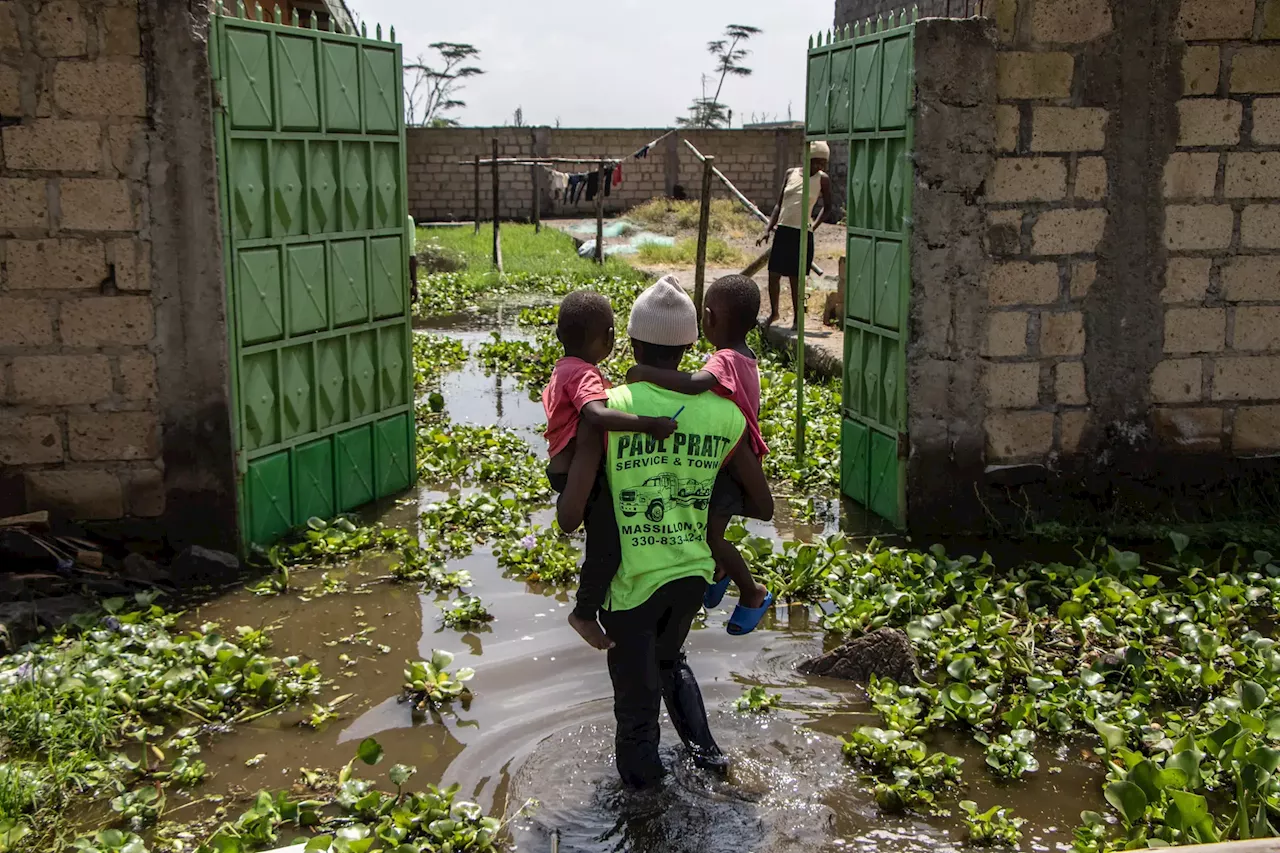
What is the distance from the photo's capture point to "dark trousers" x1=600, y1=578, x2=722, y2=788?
373cm

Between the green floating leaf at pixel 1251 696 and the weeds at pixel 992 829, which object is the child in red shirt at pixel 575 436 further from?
the green floating leaf at pixel 1251 696

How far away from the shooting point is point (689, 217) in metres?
24.1

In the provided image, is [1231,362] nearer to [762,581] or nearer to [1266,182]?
[1266,182]

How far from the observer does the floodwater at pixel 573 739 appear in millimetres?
3824

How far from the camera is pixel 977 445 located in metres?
6.60

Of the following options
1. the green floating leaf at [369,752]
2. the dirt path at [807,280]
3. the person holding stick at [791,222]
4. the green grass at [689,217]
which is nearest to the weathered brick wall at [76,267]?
the green floating leaf at [369,752]

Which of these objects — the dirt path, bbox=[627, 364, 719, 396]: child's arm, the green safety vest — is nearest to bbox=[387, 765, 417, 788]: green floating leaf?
the green safety vest

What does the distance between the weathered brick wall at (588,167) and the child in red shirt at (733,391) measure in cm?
2385

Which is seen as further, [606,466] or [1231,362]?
[1231,362]

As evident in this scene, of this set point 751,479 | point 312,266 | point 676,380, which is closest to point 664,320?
point 676,380

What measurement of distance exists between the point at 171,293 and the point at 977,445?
405 centimetres

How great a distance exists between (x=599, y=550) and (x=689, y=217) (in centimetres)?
2083

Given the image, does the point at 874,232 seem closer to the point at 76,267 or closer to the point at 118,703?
the point at 76,267

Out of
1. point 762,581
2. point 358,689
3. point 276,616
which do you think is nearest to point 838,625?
point 762,581
